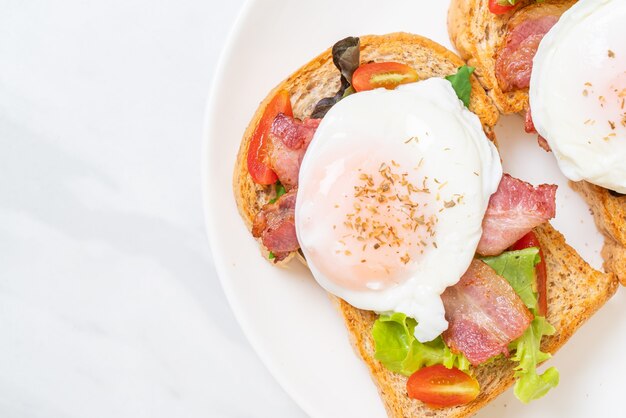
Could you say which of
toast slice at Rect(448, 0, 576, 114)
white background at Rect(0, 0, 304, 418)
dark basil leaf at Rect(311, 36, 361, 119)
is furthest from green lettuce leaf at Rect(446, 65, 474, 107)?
white background at Rect(0, 0, 304, 418)

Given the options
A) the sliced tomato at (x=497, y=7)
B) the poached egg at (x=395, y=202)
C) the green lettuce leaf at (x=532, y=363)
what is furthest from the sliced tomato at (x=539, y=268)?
→ the sliced tomato at (x=497, y=7)

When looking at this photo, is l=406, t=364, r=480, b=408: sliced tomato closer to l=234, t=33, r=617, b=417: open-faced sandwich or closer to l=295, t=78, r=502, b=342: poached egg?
l=234, t=33, r=617, b=417: open-faced sandwich

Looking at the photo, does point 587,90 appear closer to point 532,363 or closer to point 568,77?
point 568,77

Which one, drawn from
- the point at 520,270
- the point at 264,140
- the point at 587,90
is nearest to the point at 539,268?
the point at 520,270

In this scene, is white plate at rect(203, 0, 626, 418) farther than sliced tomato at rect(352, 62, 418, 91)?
Yes

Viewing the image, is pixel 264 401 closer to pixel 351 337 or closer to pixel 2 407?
pixel 351 337

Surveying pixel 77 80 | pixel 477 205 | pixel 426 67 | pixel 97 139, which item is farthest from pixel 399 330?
pixel 77 80

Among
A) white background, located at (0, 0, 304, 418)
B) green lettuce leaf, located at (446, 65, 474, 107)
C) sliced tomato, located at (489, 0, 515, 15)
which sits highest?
sliced tomato, located at (489, 0, 515, 15)
